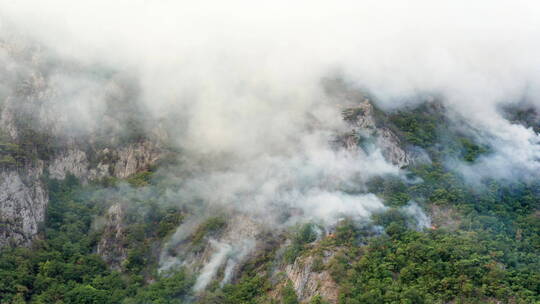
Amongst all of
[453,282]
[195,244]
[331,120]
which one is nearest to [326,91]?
[331,120]

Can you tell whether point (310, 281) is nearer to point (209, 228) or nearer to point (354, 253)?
point (354, 253)

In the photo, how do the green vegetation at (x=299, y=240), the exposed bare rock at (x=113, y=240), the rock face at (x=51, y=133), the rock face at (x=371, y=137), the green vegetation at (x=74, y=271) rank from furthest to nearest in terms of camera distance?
the rock face at (x=371, y=137) → the rock face at (x=51, y=133) → the exposed bare rock at (x=113, y=240) → the green vegetation at (x=299, y=240) → the green vegetation at (x=74, y=271)

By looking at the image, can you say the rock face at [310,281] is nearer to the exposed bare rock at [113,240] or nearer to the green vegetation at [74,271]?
the green vegetation at [74,271]

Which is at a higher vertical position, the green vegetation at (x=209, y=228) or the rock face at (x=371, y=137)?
the rock face at (x=371, y=137)

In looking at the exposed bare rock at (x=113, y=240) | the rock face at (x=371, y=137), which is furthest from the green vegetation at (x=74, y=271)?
the rock face at (x=371, y=137)

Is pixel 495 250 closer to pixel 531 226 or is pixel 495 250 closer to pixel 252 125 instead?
pixel 531 226

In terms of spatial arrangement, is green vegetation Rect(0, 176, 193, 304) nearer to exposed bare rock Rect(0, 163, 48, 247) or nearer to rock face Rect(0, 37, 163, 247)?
exposed bare rock Rect(0, 163, 48, 247)
